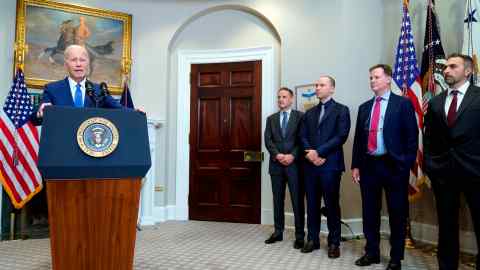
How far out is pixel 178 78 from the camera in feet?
18.7

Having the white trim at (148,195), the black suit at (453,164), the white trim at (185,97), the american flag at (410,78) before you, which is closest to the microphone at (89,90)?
the black suit at (453,164)

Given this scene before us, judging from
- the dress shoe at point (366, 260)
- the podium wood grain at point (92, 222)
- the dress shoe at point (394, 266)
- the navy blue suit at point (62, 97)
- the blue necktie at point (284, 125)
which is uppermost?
the navy blue suit at point (62, 97)

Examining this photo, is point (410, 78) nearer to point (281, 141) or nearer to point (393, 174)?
point (393, 174)

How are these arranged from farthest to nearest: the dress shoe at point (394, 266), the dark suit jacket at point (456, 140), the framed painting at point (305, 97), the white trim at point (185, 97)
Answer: the white trim at point (185, 97)
the framed painting at point (305, 97)
the dress shoe at point (394, 266)
the dark suit jacket at point (456, 140)

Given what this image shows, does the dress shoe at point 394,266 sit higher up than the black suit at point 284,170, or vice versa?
the black suit at point 284,170

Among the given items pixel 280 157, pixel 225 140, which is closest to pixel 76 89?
pixel 280 157

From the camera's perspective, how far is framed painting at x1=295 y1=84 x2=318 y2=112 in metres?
4.79

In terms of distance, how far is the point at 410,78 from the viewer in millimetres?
3926

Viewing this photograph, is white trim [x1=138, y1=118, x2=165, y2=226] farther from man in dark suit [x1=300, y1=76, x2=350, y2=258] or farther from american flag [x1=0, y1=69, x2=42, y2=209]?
man in dark suit [x1=300, y1=76, x2=350, y2=258]

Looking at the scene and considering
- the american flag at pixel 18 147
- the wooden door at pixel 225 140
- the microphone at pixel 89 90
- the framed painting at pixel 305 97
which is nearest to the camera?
the microphone at pixel 89 90

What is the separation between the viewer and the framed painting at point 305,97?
15.7 ft

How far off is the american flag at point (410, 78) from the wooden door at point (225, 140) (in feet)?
6.38

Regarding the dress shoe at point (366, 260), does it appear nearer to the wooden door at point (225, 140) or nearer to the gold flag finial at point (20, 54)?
the wooden door at point (225, 140)

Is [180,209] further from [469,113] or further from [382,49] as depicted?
[469,113]
